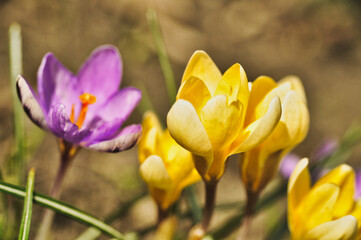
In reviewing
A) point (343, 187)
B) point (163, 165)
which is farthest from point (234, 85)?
point (343, 187)

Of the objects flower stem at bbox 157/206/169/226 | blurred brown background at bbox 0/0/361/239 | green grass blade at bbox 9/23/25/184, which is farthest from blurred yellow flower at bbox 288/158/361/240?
blurred brown background at bbox 0/0/361/239

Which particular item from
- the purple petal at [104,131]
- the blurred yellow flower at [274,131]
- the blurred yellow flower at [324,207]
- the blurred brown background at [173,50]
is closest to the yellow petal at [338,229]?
the blurred yellow flower at [324,207]

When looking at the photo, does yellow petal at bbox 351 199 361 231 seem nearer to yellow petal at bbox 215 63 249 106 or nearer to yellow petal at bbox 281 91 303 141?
yellow petal at bbox 281 91 303 141

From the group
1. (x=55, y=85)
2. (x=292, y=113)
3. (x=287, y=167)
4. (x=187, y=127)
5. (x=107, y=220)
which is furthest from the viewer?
(x=287, y=167)

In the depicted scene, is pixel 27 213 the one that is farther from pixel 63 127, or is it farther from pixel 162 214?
pixel 162 214

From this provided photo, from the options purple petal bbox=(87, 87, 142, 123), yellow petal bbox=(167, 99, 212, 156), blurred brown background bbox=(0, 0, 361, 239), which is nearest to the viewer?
yellow petal bbox=(167, 99, 212, 156)
